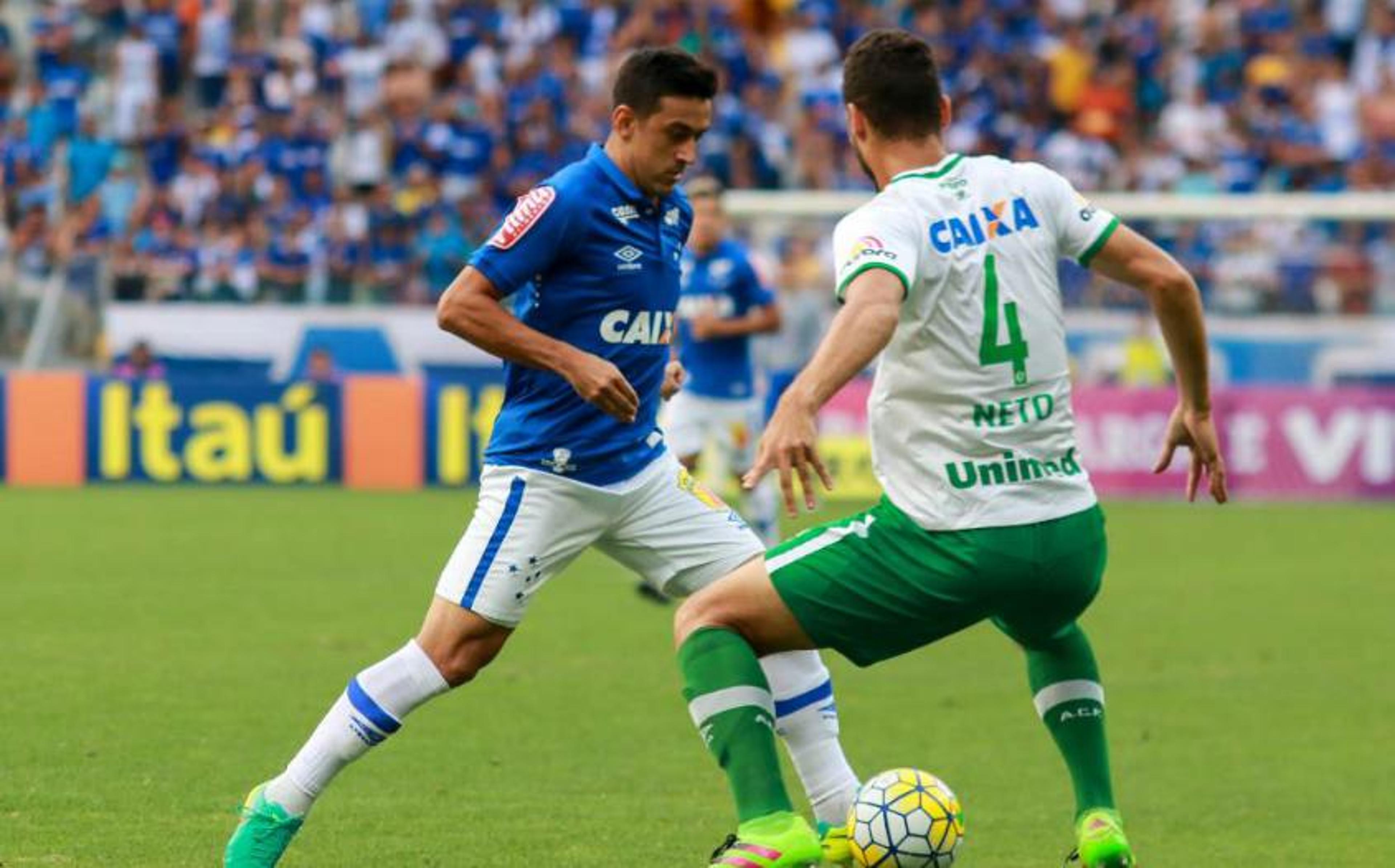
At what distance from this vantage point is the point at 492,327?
659cm

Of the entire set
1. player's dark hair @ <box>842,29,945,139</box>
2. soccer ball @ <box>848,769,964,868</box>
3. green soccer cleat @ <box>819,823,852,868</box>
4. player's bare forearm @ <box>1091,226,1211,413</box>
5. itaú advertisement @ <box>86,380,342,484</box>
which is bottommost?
itaú advertisement @ <box>86,380,342,484</box>

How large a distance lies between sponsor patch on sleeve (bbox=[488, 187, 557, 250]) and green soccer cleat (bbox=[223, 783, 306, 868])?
1.65 metres

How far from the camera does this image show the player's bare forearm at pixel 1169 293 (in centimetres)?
619

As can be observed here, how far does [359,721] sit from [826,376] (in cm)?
193

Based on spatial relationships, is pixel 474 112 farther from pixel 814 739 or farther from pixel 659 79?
pixel 814 739

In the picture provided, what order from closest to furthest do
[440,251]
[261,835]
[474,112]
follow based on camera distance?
[261,835] < [440,251] < [474,112]

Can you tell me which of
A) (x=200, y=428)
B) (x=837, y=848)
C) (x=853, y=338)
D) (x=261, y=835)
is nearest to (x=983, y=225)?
(x=853, y=338)

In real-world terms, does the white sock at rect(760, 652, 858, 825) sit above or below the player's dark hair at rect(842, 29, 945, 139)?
below

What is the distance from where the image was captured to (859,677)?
38.8ft

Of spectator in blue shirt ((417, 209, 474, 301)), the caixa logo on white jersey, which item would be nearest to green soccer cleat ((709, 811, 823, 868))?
the caixa logo on white jersey

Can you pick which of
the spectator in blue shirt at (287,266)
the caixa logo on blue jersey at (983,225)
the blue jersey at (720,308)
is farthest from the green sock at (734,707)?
the spectator in blue shirt at (287,266)

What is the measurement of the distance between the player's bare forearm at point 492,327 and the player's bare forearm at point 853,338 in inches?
41.8

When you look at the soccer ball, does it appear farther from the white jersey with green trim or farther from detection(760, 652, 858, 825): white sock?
the white jersey with green trim

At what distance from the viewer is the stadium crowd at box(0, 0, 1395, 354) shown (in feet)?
91.1
